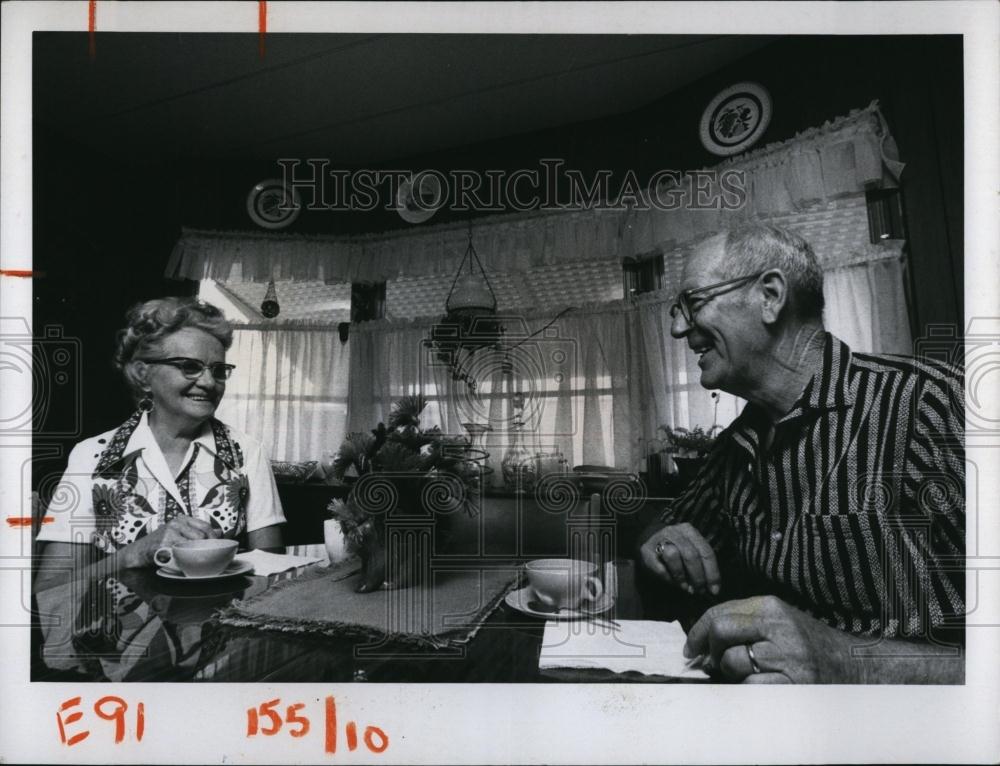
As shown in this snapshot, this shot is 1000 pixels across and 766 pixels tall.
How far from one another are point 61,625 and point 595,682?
3.75 feet

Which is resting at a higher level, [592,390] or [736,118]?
[736,118]

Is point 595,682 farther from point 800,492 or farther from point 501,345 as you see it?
point 501,345

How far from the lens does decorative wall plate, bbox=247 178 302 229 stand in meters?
1.19

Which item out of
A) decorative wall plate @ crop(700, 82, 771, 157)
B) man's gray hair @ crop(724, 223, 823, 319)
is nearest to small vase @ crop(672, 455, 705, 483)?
man's gray hair @ crop(724, 223, 823, 319)

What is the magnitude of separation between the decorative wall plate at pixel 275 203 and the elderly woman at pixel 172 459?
248 millimetres

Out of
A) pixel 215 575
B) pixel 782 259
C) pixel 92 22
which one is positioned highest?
pixel 92 22

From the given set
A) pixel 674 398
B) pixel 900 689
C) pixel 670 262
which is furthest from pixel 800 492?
pixel 670 262

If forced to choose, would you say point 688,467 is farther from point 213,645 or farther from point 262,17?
point 262,17

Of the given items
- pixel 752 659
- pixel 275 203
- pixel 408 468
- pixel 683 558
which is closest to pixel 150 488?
pixel 408 468

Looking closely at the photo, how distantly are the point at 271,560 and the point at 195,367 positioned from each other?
18.7 inches

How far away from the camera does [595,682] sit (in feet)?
3.46

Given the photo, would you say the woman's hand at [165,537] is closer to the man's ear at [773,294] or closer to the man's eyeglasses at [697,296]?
the man's eyeglasses at [697,296]

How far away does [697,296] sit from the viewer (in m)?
1.13

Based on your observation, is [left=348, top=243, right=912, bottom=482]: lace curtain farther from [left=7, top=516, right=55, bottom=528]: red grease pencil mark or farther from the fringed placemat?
[left=7, top=516, right=55, bottom=528]: red grease pencil mark
